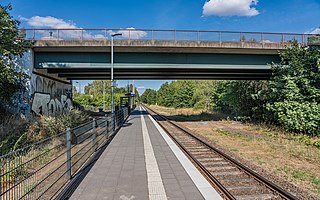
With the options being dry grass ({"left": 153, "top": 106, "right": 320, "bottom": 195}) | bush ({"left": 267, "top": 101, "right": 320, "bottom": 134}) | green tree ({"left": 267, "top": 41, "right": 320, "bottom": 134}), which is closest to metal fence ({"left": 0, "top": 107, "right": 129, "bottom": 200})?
dry grass ({"left": 153, "top": 106, "right": 320, "bottom": 195})

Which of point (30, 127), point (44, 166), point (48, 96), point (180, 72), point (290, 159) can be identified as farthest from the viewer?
point (180, 72)

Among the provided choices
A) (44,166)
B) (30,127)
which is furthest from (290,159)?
(30,127)

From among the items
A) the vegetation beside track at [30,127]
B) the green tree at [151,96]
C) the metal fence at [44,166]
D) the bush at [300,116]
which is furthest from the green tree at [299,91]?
the green tree at [151,96]

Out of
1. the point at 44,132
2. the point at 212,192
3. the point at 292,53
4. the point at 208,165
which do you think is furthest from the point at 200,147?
the point at 292,53

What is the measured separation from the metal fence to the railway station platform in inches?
19.8

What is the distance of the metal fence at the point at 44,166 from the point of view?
3779mm

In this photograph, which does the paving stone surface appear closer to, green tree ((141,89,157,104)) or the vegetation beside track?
the vegetation beside track

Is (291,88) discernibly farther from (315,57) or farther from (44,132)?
(44,132)

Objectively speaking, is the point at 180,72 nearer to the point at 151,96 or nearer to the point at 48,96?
the point at 48,96

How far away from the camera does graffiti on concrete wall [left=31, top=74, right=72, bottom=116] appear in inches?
623

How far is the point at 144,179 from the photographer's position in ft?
17.7

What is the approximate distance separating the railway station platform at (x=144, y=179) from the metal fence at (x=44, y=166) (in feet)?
1.65

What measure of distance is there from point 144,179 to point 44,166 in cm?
238

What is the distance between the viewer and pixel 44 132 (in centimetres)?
1271
